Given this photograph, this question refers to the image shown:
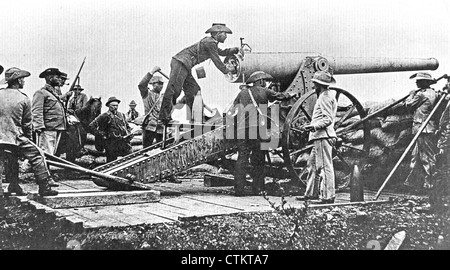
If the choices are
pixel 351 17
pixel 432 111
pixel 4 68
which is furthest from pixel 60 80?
pixel 432 111

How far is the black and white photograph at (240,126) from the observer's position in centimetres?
459

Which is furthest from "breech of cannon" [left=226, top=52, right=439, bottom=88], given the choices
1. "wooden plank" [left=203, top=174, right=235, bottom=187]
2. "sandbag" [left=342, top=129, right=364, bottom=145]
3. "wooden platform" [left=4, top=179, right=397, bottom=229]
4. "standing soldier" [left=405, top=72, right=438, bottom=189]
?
"wooden platform" [left=4, top=179, right=397, bottom=229]

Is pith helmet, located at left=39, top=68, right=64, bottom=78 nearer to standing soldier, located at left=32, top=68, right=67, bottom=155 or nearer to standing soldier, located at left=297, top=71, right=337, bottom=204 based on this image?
standing soldier, located at left=32, top=68, right=67, bottom=155

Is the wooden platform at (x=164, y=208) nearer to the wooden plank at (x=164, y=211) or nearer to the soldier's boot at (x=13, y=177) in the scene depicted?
the wooden plank at (x=164, y=211)

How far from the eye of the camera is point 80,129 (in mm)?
8414

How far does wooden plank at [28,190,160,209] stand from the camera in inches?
204

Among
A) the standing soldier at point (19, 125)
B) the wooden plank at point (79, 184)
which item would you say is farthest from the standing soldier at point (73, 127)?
the standing soldier at point (19, 125)

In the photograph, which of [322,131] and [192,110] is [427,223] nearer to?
[322,131]

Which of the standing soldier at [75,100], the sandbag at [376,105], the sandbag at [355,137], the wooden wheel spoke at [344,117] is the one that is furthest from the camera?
the standing soldier at [75,100]

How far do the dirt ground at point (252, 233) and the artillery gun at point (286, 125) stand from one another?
1.29m

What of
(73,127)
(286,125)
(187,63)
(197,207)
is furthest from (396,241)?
(73,127)

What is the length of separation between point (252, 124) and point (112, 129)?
2699mm

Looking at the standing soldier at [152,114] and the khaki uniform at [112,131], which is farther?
the standing soldier at [152,114]

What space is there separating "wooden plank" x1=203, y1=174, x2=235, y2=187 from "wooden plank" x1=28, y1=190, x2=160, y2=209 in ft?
5.69
